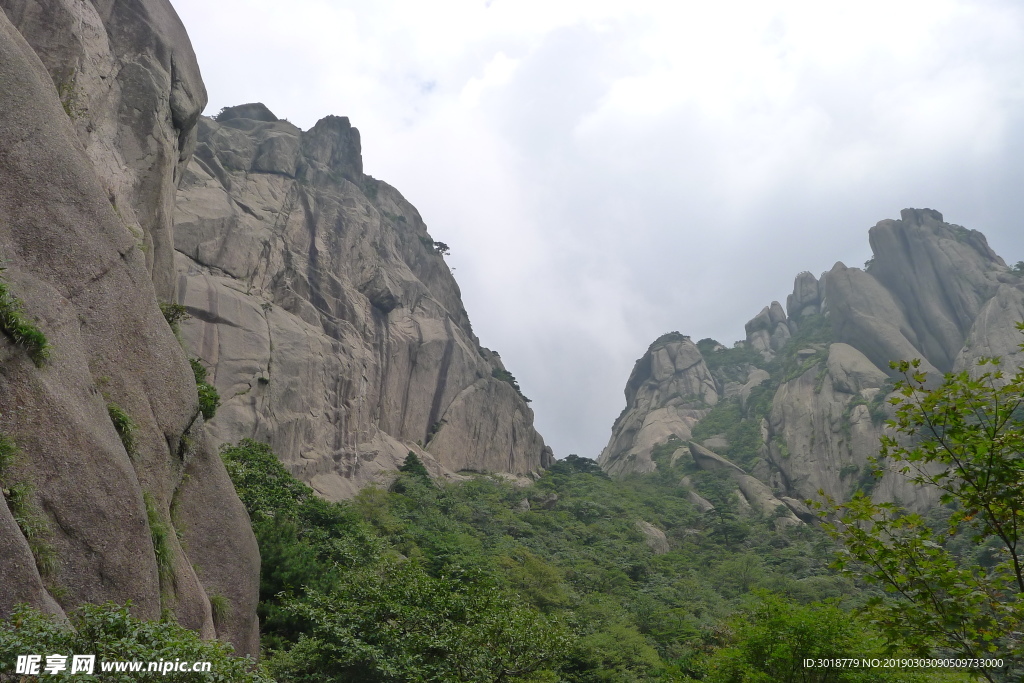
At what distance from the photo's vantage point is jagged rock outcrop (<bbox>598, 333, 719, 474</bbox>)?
93.1m

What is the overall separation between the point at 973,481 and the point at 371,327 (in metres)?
47.0

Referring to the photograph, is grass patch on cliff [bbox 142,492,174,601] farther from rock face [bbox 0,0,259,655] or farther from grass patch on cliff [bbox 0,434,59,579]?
grass patch on cliff [bbox 0,434,59,579]

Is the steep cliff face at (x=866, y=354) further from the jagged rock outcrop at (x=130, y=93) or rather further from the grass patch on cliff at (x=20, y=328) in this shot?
the grass patch on cliff at (x=20, y=328)

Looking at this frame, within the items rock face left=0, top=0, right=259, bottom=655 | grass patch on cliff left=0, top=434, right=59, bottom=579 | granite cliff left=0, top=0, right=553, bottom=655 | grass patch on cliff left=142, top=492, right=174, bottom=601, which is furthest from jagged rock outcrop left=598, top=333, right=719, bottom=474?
grass patch on cliff left=0, top=434, right=59, bottom=579

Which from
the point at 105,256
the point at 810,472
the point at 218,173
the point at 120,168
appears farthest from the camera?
the point at 810,472

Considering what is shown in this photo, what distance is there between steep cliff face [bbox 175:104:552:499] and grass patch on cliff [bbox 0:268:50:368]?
76.2ft

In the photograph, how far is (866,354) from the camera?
76.8 meters

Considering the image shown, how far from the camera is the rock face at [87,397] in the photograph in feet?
33.3

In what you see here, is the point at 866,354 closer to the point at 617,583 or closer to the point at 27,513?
Answer: the point at 617,583

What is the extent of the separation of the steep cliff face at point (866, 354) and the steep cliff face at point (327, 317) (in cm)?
2886

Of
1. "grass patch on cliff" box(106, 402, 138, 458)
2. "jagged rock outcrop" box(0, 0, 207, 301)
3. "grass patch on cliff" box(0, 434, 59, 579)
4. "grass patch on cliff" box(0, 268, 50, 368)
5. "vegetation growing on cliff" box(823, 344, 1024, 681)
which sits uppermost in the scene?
"jagged rock outcrop" box(0, 0, 207, 301)

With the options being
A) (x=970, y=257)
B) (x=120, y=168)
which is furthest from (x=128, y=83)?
(x=970, y=257)

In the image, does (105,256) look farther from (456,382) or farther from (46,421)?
(456,382)

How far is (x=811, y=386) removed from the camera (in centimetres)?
7688
